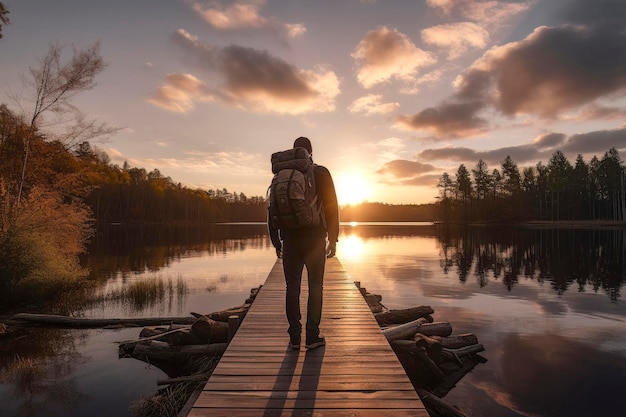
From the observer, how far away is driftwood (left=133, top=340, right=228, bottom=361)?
9.54 metres

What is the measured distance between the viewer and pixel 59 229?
20.1 metres

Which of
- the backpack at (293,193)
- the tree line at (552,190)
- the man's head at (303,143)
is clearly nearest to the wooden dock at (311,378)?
the backpack at (293,193)

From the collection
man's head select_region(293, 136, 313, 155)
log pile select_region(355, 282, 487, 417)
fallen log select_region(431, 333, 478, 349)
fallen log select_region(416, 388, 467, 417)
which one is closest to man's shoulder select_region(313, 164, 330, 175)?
man's head select_region(293, 136, 313, 155)

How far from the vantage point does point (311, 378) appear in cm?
467

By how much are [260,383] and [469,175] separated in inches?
4661

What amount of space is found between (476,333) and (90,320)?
1423 cm

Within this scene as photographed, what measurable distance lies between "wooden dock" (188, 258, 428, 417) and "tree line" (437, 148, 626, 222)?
108 meters

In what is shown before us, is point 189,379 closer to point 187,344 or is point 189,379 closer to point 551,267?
point 187,344

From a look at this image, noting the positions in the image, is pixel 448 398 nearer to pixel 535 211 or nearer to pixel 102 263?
pixel 102 263

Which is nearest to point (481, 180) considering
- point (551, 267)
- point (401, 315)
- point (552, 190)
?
point (552, 190)

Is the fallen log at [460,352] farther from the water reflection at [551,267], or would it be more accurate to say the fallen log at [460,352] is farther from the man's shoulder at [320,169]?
the water reflection at [551,267]

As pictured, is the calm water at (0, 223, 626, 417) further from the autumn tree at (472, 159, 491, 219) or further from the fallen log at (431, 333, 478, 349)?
the autumn tree at (472, 159, 491, 219)

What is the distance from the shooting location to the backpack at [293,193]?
5020 mm

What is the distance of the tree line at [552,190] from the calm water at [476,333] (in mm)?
79221
